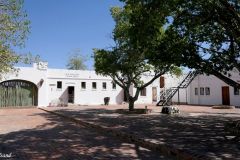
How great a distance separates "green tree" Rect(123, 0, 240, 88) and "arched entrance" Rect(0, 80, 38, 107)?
22291 mm

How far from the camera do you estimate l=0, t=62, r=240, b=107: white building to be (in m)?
33.1

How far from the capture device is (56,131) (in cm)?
1363

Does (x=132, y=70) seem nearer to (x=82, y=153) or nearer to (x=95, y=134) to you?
(x=95, y=134)

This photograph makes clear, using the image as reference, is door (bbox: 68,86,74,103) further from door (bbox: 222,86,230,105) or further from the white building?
door (bbox: 222,86,230,105)

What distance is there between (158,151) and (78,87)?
97.2ft

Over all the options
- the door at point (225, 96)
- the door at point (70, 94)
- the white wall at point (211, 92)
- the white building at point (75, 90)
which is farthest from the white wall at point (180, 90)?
the door at point (70, 94)

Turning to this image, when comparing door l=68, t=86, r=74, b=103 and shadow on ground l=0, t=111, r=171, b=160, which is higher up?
door l=68, t=86, r=74, b=103

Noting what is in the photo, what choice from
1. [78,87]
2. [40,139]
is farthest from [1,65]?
[78,87]

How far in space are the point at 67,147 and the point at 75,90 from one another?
28.3 m

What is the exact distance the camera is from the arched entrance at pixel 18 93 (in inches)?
1276

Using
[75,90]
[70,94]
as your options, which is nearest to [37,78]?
[70,94]

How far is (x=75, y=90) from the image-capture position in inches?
1489

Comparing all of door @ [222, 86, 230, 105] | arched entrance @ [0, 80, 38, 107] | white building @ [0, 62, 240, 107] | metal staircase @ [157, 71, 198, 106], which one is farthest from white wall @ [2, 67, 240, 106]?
metal staircase @ [157, 71, 198, 106]

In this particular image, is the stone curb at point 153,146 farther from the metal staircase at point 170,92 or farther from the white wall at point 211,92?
the white wall at point 211,92
